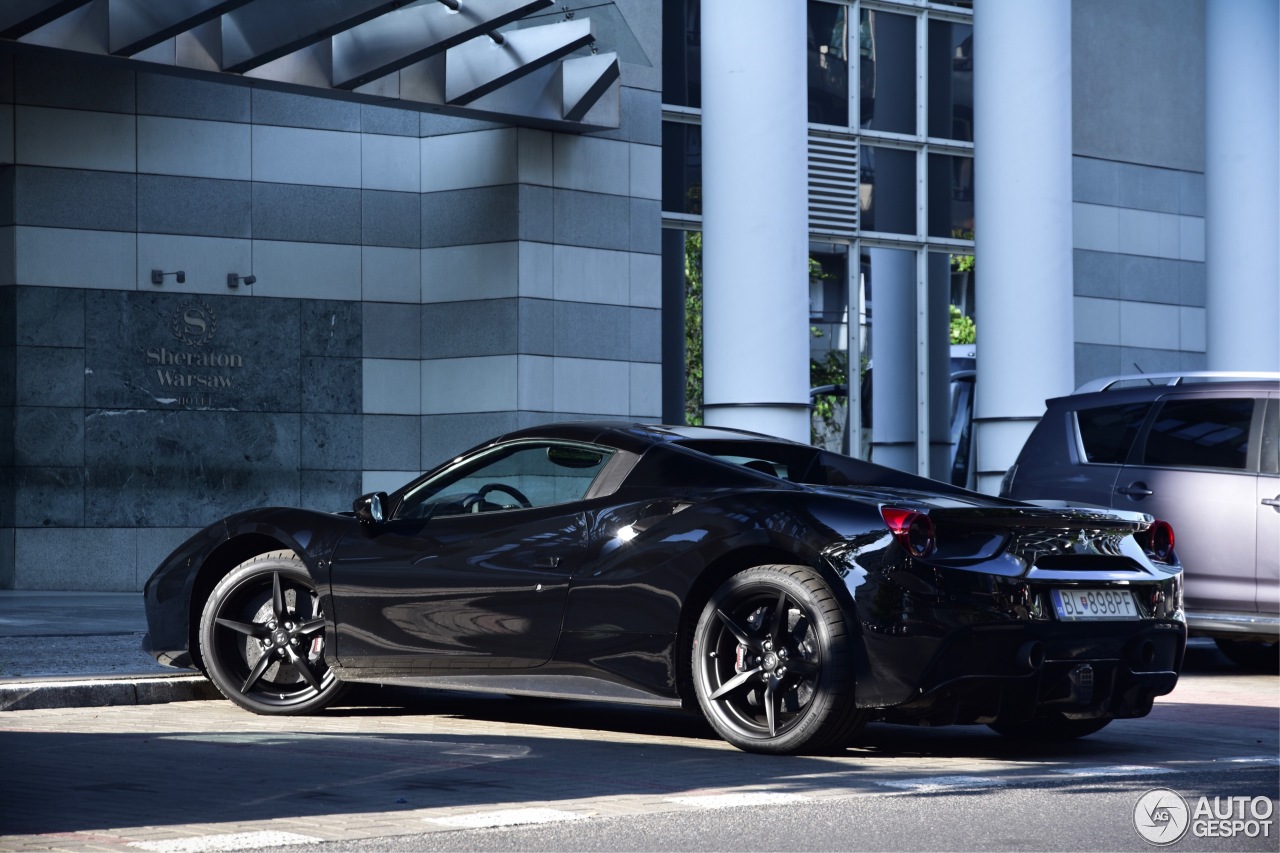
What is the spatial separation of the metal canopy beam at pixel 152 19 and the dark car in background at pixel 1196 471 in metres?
6.64

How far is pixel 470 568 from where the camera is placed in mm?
7668

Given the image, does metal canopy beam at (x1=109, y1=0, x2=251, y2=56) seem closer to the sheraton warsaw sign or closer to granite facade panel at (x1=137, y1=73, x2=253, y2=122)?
granite facade panel at (x1=137, y1=73, x2=253, y2=122)

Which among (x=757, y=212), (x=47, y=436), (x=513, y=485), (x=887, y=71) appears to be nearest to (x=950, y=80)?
(x=887, y=71)

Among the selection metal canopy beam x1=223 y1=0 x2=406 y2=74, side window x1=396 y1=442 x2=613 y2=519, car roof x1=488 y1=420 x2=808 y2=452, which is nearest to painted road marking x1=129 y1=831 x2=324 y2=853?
side window x1=396 y1=442 x2=613 y2=519

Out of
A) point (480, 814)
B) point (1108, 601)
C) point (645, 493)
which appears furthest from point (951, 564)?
point (480, 814)

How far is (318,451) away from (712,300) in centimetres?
437

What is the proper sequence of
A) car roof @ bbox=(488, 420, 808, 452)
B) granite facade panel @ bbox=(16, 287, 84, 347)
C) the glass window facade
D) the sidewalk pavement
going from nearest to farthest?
car roof @ bbox=(488, 420, 808, 452), the sidewalk pavement, granite facade panel @ bbox=(16, 287, 84, 347), the glass window facade

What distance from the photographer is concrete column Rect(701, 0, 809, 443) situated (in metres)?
14.6

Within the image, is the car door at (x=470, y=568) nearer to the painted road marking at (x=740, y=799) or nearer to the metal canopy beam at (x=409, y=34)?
the painted road marking at (x=740, y=799)

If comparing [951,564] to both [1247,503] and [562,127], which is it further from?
[562,127]

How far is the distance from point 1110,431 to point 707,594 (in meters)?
4.76

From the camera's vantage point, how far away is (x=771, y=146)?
14.8 m

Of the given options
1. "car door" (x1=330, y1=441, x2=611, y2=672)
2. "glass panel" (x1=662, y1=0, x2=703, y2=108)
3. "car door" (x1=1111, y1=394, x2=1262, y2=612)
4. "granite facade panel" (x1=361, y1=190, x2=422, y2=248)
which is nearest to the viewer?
"car door" (x1=330, y1=441, x2=611, y2=672)

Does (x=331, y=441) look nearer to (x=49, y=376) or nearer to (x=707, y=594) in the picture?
(x=49, y=376)
